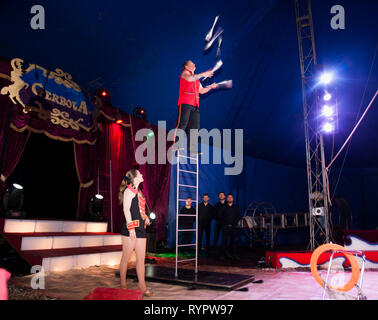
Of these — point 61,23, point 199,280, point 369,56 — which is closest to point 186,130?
point 199,280

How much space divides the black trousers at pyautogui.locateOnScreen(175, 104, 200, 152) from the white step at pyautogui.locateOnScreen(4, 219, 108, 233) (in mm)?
3184

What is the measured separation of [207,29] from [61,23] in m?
3.16

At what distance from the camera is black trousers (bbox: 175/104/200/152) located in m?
4.37

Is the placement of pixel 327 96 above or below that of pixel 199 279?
above

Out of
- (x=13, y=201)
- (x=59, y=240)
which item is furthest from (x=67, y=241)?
(x=13, y=201)

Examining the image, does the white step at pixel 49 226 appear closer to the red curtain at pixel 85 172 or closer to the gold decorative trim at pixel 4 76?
the red curtain at pixel 85 172

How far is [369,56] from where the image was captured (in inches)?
303

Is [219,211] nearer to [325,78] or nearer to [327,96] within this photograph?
[327,96]

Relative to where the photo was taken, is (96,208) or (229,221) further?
(229,221)

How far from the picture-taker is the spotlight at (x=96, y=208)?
675cm

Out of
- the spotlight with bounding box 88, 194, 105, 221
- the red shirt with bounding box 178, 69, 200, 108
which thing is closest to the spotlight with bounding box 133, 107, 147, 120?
the spotlight with bounding box 88, 194, 105, 221

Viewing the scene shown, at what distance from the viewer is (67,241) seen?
5.59 m

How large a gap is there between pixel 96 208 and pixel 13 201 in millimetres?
1828
